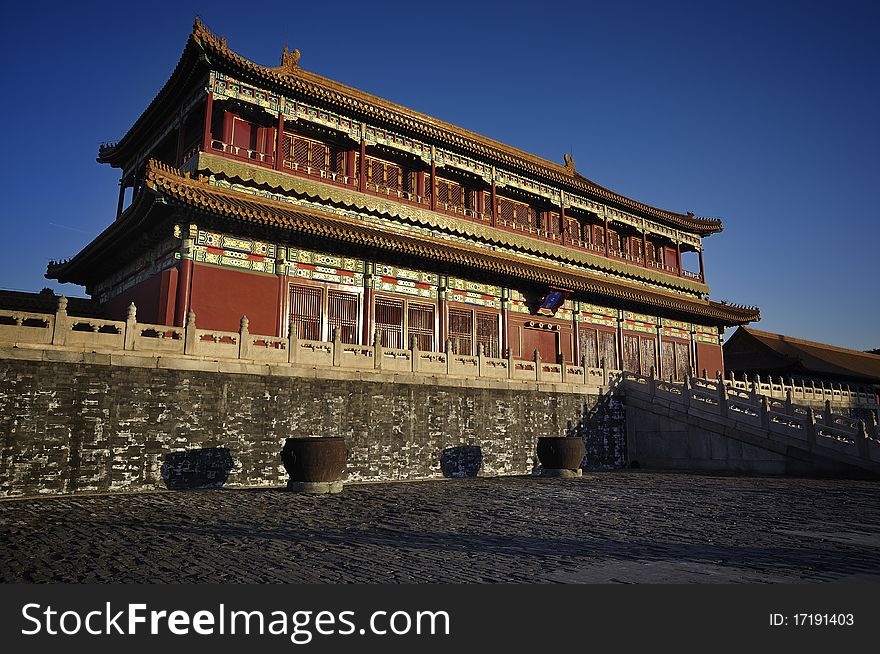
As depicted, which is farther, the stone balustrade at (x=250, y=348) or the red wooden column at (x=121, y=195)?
the red wooden column at (x=121, y=195)

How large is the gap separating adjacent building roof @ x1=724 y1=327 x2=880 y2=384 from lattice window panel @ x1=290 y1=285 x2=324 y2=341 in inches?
1008

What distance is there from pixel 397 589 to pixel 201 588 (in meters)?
1.39

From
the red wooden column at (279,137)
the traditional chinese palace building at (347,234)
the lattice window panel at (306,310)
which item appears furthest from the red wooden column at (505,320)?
the red wooden column at (279,137)

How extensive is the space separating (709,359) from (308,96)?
19713mm

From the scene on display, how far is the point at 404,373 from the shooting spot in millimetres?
15039

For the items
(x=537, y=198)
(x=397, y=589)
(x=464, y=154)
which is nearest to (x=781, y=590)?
(x=397, y=589)

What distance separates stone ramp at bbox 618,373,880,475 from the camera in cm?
1513

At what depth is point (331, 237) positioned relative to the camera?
15.8 m

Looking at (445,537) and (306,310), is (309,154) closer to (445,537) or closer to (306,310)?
(306,310)

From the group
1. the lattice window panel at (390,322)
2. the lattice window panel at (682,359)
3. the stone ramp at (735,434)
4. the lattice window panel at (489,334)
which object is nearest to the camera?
the stone ramp at (735,434)

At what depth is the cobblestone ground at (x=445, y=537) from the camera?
16.5 feet

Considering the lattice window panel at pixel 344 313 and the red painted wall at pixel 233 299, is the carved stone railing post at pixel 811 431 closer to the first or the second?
the lattice window panel at pixel 344 313

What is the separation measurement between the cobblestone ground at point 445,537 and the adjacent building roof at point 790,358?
2325 centimetres

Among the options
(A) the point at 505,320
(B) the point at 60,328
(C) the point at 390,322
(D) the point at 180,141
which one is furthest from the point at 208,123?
(A) the point at 505,320
